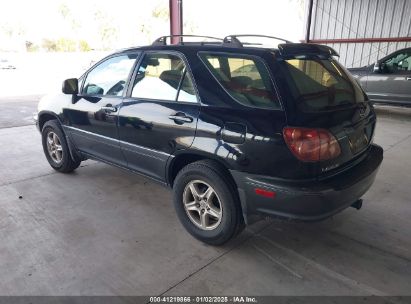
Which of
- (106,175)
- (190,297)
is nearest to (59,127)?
(106,175)

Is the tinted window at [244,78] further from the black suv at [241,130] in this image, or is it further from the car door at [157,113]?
the car door at [157,113]

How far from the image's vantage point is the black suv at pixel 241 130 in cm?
231

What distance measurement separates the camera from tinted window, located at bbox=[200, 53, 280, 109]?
2426 millimetres

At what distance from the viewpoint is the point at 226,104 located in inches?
100

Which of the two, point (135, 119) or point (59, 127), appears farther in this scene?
point (59, 127)

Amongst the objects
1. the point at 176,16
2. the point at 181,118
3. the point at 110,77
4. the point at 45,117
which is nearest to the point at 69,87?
the point at 110,77

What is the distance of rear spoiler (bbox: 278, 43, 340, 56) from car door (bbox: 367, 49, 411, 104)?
6.31 meters

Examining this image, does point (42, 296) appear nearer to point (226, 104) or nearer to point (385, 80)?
point (226, 104)

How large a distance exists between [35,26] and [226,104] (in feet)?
159

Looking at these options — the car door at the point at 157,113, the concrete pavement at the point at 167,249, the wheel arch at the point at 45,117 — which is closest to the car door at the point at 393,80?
the concrete pavement at the point at 167,249

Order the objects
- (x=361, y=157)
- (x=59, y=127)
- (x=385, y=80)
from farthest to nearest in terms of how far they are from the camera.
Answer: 1. (x=385, y=80)
2. (x=59, y=127)
3. (x=361, y=157)

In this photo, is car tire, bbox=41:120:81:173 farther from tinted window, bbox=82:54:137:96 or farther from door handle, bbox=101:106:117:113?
door handle, bbox=101:106:117:113

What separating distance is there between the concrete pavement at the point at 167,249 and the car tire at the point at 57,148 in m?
0.40

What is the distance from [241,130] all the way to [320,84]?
2.48ft
